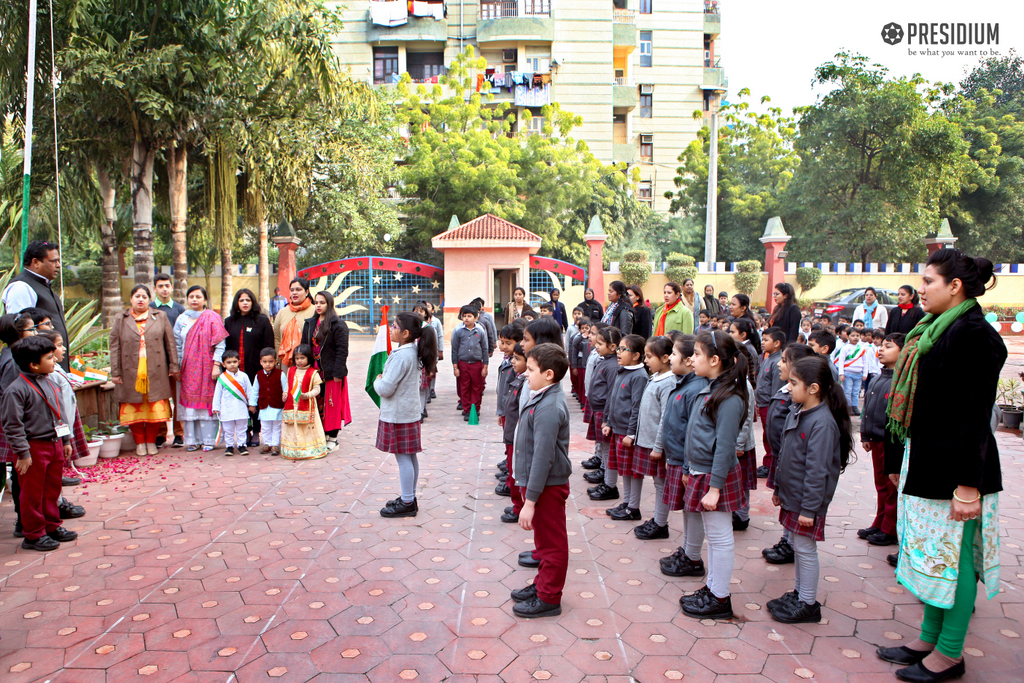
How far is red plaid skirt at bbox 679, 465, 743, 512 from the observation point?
319cm

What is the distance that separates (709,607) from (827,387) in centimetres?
124

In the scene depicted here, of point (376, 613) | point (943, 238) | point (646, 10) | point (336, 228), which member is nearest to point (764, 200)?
point (943, 238)

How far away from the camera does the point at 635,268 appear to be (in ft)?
66.9

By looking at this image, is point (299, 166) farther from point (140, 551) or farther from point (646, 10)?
point (646, 10)

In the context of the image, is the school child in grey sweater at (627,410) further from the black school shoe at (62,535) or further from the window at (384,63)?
the window at (384,63)

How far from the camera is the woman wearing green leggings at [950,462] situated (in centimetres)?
258

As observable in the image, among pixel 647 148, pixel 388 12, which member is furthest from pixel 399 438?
pixel 647 148

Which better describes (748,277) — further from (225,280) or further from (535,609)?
(535,609)

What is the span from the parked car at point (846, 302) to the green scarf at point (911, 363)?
17.6 metres

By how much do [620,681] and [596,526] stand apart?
5.77 ft

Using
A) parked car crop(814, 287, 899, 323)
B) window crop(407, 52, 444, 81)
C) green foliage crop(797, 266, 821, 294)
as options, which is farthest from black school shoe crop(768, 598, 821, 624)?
window crop(407, 52, 444, 81)

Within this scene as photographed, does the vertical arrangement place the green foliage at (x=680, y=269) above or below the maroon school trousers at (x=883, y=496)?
above

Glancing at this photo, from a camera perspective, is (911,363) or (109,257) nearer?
(911,363)

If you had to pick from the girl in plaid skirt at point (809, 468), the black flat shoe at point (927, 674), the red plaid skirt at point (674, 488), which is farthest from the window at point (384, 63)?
the black flat shoe at point (927, 674)
